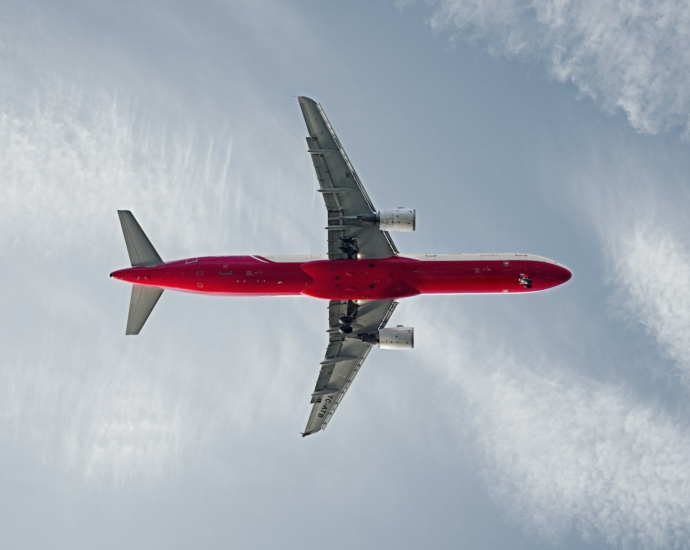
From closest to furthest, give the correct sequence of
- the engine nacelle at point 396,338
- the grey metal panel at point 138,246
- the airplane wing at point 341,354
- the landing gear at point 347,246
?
the landing gear at point 347,246, the grey metal panel at point 138,246, the engine nacelle at point 396,338, the airplane wing at point 341,354

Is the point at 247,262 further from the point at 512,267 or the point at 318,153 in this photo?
the point at 512,267

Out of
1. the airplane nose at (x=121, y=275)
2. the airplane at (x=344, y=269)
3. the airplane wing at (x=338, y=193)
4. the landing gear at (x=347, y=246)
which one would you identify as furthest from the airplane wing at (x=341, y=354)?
the airplane nose at (x=121, y=275)

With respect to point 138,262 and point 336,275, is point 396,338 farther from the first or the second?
point 138,262

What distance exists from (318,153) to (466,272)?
1613cm

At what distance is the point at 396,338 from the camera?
70.9 m

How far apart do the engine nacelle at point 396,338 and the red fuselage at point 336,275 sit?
411 cm

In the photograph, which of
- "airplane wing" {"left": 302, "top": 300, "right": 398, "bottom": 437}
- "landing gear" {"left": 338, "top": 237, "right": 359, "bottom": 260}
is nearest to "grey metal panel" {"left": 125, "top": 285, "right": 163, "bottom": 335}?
"airplane wing" {"left": 302, "top": 300, "right": 398, "bottom": 437}

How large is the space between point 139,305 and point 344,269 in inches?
709

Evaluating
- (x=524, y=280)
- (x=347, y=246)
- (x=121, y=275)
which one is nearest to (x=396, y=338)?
(x=347, y=246)

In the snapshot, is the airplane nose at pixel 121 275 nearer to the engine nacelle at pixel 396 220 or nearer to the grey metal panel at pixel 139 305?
the grey metal panel at pixel 139 305

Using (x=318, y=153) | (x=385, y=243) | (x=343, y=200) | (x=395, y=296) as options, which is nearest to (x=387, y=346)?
(x=395, y=296)

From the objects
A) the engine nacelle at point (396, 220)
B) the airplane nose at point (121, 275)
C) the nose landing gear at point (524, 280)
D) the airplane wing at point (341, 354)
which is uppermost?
the engine nacelle at point (396, 220)

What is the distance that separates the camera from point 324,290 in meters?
68.2

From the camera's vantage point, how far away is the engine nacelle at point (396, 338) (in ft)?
233
